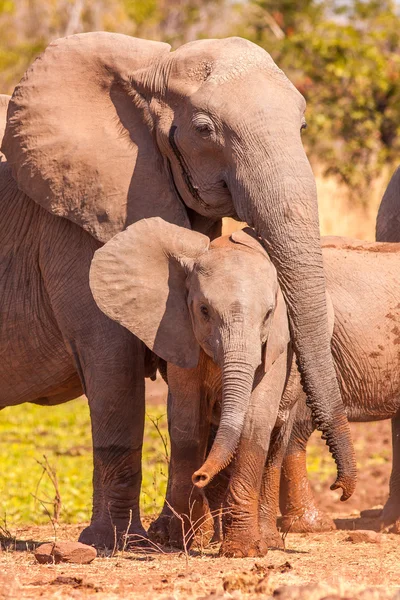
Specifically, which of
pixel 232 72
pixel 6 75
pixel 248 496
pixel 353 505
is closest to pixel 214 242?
pixel 232 72

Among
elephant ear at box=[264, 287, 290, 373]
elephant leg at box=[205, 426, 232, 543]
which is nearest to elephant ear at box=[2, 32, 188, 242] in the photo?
elephant ear at box=[264, 287, 290, 373]

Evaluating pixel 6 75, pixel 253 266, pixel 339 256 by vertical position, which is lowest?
pixel 253 266

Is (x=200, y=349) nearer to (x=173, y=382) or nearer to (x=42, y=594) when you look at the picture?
(x=173, y=382)

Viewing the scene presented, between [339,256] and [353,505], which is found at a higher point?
[339,256]

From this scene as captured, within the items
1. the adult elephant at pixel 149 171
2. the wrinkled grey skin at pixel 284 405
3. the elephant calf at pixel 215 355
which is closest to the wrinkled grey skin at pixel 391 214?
the wrinkled grey skin at pixel 284 405

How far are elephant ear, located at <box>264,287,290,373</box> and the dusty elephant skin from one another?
148 centimetres

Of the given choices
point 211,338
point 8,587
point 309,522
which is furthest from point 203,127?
point 309,522

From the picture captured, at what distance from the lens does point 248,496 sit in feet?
20.3

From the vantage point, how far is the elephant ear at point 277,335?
615cm

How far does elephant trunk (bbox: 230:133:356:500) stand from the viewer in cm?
603

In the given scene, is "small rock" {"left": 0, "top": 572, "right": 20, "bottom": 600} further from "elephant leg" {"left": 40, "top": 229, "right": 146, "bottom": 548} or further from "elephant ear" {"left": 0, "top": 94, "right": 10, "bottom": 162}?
"elephant ear" {"left": 0, "top": 94, "right": 10, "bottom": 162}

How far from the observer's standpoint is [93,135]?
269 inches

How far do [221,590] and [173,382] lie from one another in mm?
1681

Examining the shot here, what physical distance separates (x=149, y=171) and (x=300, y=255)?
41.9 inches
